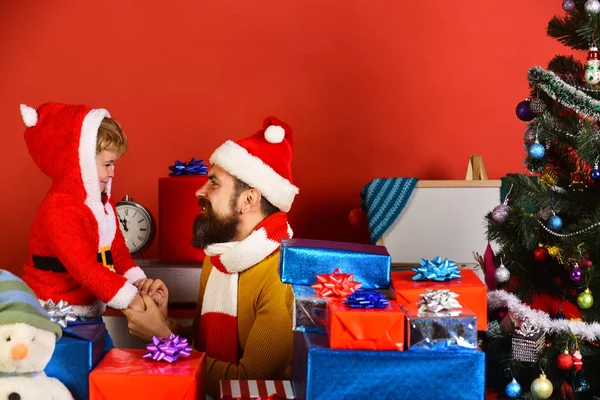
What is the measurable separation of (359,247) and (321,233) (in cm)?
149

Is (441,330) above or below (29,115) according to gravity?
below

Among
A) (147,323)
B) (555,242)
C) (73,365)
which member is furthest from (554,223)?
(73,365)

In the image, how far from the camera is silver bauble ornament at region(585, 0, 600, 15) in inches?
75.6

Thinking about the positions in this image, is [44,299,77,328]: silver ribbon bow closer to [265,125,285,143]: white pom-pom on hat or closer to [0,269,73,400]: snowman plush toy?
[0,269,73,400]: snowman plush toy

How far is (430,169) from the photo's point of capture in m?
3.16

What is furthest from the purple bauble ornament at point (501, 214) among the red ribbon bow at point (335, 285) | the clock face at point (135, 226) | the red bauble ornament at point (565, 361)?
the clock face at point (135, 226)

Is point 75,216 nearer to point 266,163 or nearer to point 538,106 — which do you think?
point 266,163

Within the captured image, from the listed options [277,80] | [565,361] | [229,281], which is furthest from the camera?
[277,80]

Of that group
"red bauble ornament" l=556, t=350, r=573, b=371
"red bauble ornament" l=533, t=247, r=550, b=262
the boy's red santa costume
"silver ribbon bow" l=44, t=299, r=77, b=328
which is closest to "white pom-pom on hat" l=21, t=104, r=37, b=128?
the boy's red santa costume

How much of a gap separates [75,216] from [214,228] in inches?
14.6

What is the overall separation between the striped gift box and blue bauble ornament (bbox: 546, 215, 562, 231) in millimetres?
767

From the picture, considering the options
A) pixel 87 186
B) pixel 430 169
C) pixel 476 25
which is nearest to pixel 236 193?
pixel 87 186

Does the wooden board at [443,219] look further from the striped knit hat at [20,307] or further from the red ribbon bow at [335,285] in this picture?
the striped knit hat at [20,307]

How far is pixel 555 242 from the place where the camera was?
1.99 meters
